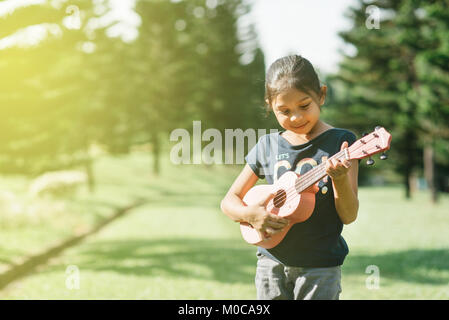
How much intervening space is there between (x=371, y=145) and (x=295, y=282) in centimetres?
79

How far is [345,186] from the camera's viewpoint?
2258 mm

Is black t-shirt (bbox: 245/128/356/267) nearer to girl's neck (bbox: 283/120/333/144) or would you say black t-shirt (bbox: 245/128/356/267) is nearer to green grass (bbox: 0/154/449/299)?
girl's neck (bbox: 283/120/333/144)

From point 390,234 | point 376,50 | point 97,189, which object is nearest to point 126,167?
point 97,189

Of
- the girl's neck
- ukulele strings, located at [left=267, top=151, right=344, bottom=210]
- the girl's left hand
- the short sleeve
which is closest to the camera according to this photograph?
the girl's left hand

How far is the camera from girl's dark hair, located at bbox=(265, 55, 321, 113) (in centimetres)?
237

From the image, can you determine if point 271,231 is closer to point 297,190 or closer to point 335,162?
point 297,190

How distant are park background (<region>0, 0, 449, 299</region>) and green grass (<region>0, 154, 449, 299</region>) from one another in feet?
0.14

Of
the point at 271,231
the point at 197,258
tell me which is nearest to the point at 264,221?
the point at 271,231

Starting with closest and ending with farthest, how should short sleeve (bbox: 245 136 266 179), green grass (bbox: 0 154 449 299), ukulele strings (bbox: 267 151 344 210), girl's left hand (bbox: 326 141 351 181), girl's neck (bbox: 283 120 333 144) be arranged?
girl's left hand (bbox: 326 141 351 181) < ukulele strings (bbox: 267 151 344 210) < girl's neck (bbox: 283 120 333 144) < short sleeve (bbox: 245 136 266 179) < green grass (bbox: 0 154 449 299)

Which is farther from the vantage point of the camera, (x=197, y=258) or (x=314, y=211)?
(x=197, y=258)

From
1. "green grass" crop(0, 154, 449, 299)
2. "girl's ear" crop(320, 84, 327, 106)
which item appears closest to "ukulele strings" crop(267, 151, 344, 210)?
"girl's ear" crop(320, 84, 327, 106)

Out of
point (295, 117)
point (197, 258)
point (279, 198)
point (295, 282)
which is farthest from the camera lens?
point (197, 258)

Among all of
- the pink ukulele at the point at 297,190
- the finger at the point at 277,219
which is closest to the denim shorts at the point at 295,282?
the pink ukulele at the point at 297,190

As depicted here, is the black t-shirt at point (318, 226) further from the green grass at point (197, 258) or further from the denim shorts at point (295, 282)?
the green grass at point (197, 258)
